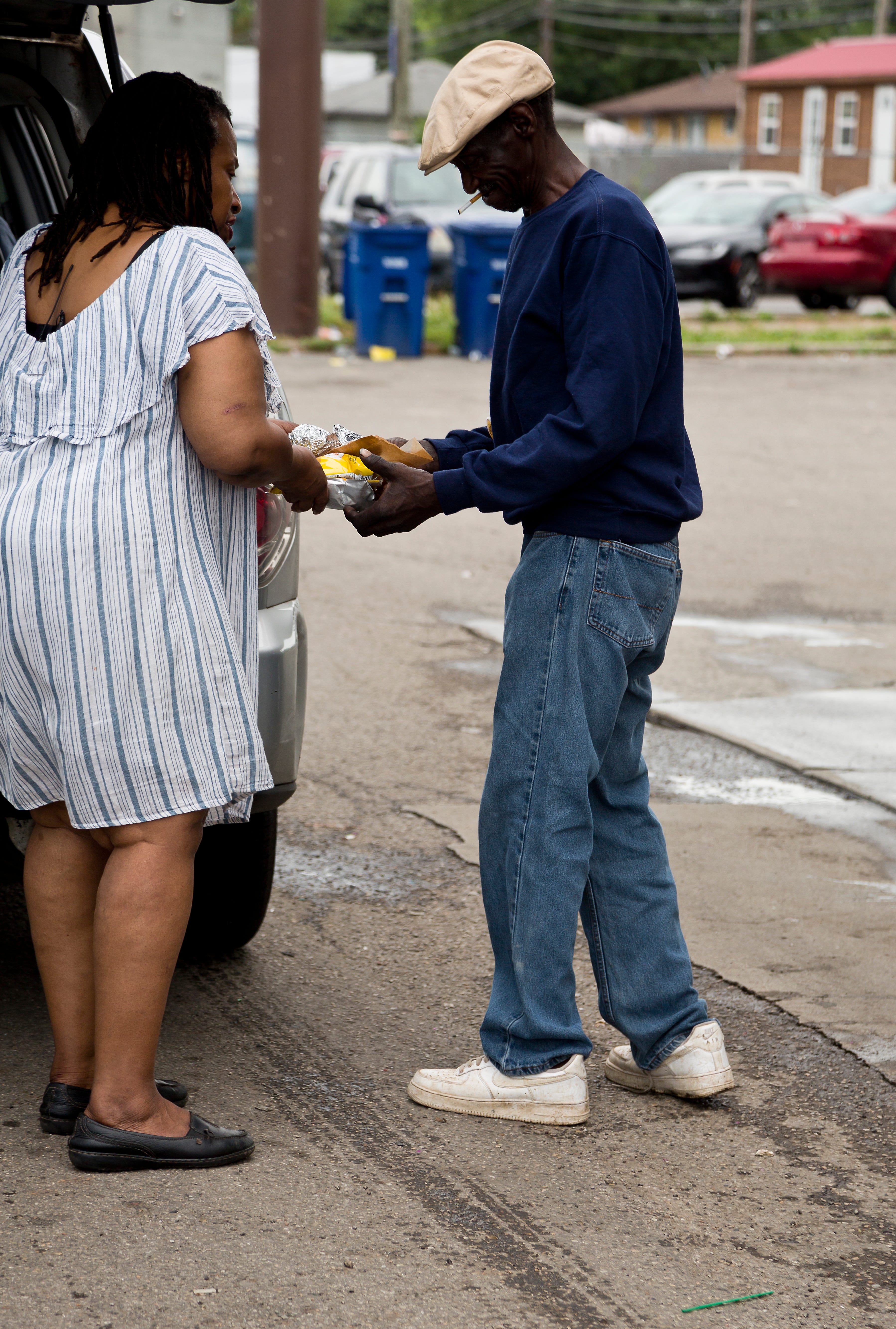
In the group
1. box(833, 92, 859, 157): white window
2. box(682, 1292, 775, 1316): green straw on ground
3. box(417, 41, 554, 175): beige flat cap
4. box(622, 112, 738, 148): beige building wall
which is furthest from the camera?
box(622, 112, 738, 148): beige building wall

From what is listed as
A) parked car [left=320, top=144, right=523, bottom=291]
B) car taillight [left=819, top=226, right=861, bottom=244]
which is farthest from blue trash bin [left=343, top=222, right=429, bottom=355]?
car taillight [left=819, top=226, right=861, bottom=244]

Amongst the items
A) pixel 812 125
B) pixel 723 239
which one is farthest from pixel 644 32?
pixel 723 239

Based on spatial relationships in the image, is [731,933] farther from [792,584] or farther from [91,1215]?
[792,584]

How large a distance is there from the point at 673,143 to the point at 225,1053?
73.9 metres

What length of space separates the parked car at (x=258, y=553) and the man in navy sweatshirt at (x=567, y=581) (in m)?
0.37

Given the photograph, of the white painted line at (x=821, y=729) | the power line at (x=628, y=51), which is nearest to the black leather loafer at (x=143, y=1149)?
the white painted line at (x=821, y=729)

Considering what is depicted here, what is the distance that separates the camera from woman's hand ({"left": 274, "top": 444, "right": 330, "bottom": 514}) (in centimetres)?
291

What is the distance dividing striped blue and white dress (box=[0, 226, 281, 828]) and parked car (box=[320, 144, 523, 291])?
14.2m

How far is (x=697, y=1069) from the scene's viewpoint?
10.7 ft

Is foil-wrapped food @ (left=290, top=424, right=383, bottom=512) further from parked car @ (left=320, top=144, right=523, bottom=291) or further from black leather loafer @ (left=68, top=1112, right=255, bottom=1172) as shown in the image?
parked car @ (left=320, top=144, right=523, bottom=291)

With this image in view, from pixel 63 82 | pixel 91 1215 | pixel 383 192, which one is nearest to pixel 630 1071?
pixel 91 1215

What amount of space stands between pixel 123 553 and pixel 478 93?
972mm

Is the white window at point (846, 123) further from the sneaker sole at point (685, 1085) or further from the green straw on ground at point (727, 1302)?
the green straw on ground at point (727, 1302)

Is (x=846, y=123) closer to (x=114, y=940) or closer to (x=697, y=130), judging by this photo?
(x=697, y=130)
